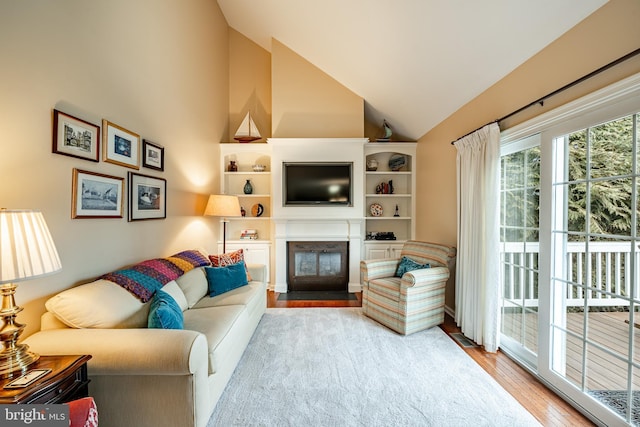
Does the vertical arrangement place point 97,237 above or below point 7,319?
above

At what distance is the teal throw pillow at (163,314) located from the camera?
1715 millimetres

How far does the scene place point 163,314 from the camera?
68.4 inches

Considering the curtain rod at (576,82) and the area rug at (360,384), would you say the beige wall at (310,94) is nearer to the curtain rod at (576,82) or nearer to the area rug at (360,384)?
the curtain rod at (576,82)

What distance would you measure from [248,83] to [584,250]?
5.14 meters

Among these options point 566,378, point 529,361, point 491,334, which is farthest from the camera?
point 491,334

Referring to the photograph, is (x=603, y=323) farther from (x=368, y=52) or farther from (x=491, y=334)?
(x=368, y=52)

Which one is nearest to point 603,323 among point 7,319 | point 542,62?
point 542,62

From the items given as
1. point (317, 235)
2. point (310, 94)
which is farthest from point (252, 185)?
point (310, 94)

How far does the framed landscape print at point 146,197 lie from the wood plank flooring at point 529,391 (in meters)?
3.31

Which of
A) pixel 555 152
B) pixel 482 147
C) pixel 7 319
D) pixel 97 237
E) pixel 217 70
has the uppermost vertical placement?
pixel 217 70

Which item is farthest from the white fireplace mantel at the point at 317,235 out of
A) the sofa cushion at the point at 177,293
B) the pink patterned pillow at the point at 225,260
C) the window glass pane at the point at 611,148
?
the window glass pane at the point at 611,148

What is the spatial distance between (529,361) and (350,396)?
1570 millimetres

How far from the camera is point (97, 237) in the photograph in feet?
6.88

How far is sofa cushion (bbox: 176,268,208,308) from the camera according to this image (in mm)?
2525
